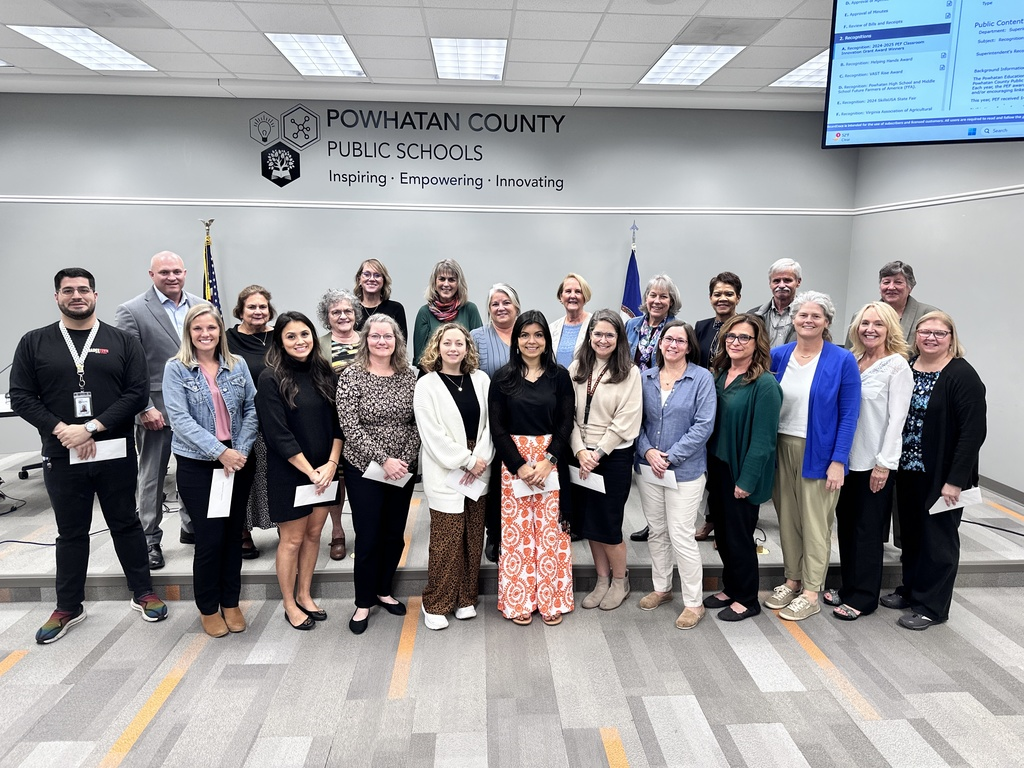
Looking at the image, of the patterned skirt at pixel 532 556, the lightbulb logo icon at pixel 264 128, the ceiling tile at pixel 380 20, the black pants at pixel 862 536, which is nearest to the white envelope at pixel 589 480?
the patterned skirt at pixel 532 556

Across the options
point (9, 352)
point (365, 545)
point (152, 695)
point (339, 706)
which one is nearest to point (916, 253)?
point (365, 545)

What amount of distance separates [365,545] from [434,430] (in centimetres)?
70

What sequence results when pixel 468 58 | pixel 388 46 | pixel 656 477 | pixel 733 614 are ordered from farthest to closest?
pixel 468 58 → pixel 388 46 → pixel 733 614 → pixel 656 477

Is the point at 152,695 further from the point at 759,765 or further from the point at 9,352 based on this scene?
the point at 9,352

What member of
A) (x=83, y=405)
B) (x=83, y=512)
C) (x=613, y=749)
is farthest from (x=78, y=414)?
(x=613, y=749)

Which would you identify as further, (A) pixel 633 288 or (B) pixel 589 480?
(A) pixel 633 288

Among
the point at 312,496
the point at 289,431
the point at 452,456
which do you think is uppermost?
the point at 289,431

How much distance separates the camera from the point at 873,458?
9.94ft

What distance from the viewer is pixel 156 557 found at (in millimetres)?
3467

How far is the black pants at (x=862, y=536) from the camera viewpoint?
3.12 metres

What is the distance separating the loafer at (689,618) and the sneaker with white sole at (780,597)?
410 millimetres

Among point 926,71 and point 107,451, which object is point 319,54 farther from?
point 926,71

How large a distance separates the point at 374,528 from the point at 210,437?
860mm

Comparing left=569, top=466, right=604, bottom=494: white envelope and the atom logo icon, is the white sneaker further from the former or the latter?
the atom logo icon
